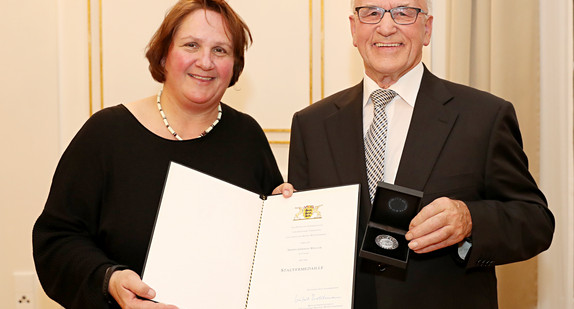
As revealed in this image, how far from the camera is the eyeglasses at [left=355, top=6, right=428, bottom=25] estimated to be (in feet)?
8.24

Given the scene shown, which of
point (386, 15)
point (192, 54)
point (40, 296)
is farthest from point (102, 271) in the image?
point (40, 296)

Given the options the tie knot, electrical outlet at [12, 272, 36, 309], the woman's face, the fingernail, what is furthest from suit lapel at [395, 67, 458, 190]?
electrical outlet at [12, 272, 36, 309]

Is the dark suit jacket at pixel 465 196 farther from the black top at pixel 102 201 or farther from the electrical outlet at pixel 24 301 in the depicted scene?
the electrical outlet at pixel 24 301

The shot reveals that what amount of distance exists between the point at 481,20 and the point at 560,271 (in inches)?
61.4

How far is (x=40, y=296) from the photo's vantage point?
13.8ft

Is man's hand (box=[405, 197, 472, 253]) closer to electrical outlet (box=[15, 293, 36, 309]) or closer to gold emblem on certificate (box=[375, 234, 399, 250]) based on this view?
gold emblem on certificate (box=[375, 234, 399, 250])

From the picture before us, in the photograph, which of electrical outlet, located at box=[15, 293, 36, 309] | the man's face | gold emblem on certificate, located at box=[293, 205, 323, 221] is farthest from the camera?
electrical outlet, located at box=[15, 293, 36, 309]

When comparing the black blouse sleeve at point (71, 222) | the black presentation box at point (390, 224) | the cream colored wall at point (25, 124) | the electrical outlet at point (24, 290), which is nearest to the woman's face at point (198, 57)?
the black blouse sleeve at point (71, 222)

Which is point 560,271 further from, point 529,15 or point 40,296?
point 40,296

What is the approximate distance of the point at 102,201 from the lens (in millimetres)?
2488

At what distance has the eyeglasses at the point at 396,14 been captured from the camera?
2512mm

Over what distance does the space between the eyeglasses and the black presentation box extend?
31.7 inches

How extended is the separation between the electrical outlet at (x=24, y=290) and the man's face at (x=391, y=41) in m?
2.96

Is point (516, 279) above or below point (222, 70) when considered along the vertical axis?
below
